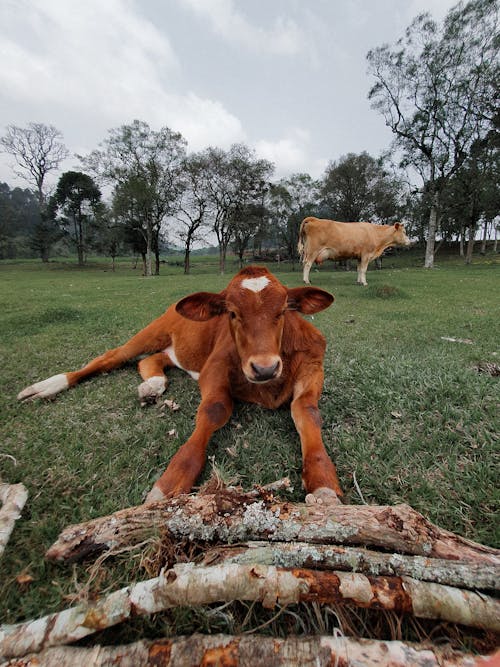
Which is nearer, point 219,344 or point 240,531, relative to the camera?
point 240,531

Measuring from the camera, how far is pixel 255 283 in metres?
2.43

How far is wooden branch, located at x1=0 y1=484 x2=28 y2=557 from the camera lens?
1321 mm

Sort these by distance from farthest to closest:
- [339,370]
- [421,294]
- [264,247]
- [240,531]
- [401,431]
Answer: [264,247] → [421,294] → [339,370] → [401,431] → [240,531]

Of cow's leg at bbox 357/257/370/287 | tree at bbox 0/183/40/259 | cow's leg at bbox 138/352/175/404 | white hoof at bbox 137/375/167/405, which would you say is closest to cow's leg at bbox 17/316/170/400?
cow's leg at bbox 138/352/175/404

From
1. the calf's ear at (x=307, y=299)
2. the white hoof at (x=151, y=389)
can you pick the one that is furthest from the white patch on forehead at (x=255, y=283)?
the white hoof at (x=151, y=389)

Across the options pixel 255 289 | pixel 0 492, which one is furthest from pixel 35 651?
pixel 255 289

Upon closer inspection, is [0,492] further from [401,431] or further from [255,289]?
[401,431]

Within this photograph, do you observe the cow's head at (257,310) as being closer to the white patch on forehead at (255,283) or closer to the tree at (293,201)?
the white patch on forehead at (255,283)

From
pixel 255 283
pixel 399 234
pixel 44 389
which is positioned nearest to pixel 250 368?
pixel 255 283

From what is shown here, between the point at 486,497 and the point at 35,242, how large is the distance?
184 feet

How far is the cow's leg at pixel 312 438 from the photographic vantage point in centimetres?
160

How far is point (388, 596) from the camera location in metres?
0.88

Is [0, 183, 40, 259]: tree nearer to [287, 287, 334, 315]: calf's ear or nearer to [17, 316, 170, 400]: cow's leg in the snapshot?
[17, 316, 170, 400]: cow's leg

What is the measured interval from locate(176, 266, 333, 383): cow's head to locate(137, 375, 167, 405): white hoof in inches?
31.4
